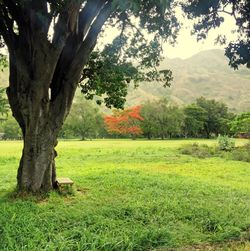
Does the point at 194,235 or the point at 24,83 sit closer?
the point at 194,235

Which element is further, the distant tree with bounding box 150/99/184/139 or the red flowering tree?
the distant tree with bounding box 150/99/184/139

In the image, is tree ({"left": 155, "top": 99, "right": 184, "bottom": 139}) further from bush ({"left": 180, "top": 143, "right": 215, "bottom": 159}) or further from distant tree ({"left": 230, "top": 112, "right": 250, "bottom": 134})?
bush ({"left": 180, "top": 143, "right": 215, "bottom": 159})

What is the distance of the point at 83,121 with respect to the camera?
6850 cm

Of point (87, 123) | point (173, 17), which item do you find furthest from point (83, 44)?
point (87, 123)

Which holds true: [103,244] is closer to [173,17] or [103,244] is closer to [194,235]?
[194,235]

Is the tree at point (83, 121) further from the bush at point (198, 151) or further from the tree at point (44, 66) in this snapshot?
the tree at point (44, 66)

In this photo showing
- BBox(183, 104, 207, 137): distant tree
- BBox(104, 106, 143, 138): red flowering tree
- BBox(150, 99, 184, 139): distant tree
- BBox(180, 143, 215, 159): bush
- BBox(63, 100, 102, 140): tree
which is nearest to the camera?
BBox(180, 143, 215, 159): bush

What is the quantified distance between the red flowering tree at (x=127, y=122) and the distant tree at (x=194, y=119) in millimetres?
9364

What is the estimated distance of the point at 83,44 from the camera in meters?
11.4

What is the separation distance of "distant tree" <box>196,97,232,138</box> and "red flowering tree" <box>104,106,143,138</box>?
13.9m

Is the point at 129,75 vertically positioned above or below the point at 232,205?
above

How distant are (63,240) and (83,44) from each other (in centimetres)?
615

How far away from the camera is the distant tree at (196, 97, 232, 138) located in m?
72.1

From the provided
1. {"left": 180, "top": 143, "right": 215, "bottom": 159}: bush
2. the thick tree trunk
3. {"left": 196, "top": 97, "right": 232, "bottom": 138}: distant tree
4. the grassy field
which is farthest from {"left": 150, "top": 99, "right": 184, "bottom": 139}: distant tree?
the thick tree trunk
